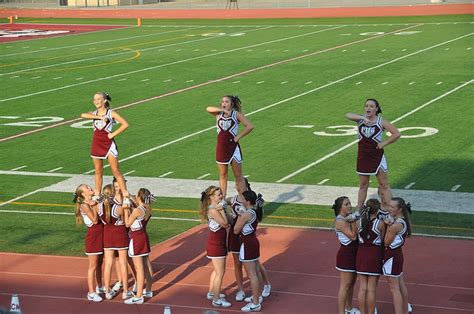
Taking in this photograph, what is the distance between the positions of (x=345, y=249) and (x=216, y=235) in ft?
6.20

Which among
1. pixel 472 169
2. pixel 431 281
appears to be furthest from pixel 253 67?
pixel 431 281

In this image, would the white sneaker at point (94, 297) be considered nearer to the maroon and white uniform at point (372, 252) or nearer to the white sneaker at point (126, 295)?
the white sneaker at point (126, 295)

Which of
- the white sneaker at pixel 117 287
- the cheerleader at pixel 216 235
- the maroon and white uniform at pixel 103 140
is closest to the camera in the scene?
the cheerleader at pixel 216 235

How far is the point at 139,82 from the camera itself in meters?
38.2

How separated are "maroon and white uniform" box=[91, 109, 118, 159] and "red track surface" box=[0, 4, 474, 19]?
1775 inches

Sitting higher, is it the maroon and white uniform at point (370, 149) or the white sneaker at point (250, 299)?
the maroon and white uniform at point (370, 149)

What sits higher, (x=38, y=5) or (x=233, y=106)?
(x=233, y=106)

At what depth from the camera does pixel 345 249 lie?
14086 mm

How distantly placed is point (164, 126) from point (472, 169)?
9.19m

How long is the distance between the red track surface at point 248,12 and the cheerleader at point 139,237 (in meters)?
48.0

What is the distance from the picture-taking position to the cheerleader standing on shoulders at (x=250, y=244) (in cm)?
1467

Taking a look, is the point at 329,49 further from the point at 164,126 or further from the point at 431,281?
the point at 431,281

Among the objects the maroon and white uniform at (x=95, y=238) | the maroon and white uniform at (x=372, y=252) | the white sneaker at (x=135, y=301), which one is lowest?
the white sneaker at (x=135, y=301)

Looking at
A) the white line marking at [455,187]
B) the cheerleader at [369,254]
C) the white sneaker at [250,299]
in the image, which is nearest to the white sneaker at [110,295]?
the white sneaker at [250,299]
